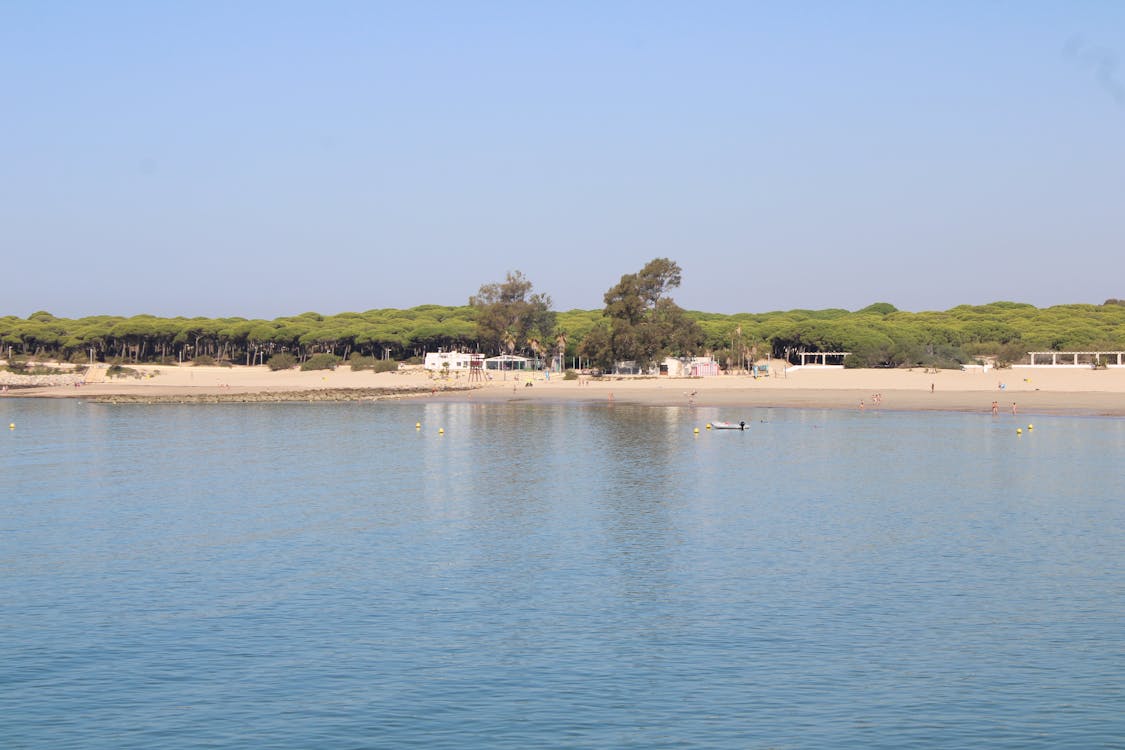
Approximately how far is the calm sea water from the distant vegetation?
67.2 metres

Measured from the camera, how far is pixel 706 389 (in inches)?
4136

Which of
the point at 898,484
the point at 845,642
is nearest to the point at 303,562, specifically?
the point at 845,642

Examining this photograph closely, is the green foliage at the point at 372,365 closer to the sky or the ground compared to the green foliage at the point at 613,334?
closer to the ground

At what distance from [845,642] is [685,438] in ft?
147

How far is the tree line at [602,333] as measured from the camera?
11662 cm

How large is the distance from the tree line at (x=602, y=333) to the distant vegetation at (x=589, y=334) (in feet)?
0.57

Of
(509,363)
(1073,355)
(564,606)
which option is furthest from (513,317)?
(564,606)

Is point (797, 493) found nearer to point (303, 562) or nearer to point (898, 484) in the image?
point (898, 484)

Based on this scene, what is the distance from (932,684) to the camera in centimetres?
1838

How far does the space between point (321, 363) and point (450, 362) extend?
63.6 feet

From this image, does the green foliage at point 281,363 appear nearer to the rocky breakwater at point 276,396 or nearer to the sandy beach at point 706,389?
the sandy beach at point 706,389

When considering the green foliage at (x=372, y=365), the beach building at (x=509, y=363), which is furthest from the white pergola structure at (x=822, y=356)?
the green foliage at (x=372, y=365)

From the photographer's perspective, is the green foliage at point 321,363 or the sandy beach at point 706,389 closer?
the sandy beach at point 706,389

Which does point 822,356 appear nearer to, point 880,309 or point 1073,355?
point 1073,355
